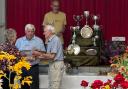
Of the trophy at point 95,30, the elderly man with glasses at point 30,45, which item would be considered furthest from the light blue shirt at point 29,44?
the trophy at point 95,30

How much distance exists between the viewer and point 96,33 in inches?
466

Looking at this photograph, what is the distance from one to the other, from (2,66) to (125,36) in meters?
7.12

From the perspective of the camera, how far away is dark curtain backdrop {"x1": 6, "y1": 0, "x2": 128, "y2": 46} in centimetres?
1260

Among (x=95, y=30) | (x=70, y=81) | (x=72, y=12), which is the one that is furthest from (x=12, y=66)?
(x=72, y=12)

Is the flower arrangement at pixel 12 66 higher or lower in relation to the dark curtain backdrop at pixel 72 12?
lower

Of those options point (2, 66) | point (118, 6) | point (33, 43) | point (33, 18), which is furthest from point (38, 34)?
point (2, 66)

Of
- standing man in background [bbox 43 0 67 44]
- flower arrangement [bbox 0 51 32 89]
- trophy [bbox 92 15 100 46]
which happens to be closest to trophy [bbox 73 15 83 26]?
trophy [bbox 92 15 100 46]

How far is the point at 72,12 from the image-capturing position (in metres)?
12.6

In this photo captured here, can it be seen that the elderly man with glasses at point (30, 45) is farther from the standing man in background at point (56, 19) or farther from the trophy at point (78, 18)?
the trophy at point (78, 18)

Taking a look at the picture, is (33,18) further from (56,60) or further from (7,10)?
(56,60)

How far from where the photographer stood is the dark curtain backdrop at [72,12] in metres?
12.6

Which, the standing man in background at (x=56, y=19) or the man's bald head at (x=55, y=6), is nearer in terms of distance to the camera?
the man's bald head at (x=55, y=6)

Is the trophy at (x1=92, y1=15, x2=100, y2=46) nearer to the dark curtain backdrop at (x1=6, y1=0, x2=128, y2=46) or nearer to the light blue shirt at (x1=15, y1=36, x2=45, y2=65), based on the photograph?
the dark curtain backdrop at (x1=6, y1=0, x2=128, y2=46)

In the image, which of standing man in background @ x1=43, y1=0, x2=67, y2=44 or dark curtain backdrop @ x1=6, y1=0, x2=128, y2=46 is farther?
dark curtain backdrop @ x1=6, y1=0, x2=128, y2=46
